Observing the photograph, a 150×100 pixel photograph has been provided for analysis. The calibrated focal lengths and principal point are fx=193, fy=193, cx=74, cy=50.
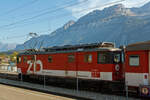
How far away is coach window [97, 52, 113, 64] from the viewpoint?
46.1 feet

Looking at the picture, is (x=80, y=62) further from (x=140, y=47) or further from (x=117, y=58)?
(x=140, y=47)

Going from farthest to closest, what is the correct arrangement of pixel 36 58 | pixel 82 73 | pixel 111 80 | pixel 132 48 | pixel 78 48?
pixel 36 58, pixel 78 48, pixel 82 73, pixel 111 80, pixel 132 48

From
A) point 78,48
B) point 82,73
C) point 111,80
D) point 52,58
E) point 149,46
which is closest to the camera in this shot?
point 149,46

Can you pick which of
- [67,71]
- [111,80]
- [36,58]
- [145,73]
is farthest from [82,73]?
[36,58]

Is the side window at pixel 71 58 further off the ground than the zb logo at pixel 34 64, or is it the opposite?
the side window at pixel 71 58

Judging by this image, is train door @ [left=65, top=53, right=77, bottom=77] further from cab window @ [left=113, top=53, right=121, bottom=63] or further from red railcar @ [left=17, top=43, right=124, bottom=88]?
cab window @ [left=113, top=53, right=121, bottom=63]

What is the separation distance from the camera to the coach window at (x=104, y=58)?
1404 centimetres

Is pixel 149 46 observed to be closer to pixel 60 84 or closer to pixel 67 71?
pixel 67 71

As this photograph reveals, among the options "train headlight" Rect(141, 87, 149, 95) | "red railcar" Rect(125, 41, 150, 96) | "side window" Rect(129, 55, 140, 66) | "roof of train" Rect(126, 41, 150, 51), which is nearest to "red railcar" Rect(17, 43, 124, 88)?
"red railcar" Rect(125, 41, 150, 96)

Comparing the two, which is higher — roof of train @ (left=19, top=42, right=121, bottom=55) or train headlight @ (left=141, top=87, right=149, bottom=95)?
roof of train @ (left=19, top=42, right=121, bottom=55)

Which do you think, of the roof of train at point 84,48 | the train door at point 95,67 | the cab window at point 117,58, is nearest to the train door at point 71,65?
the roof of train at point 84,48

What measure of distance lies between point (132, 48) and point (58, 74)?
8.01 meters

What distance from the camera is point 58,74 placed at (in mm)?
17781

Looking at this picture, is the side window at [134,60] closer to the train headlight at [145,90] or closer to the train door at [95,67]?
the train headlight at [145,90]
